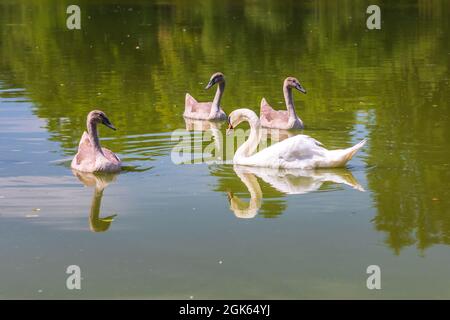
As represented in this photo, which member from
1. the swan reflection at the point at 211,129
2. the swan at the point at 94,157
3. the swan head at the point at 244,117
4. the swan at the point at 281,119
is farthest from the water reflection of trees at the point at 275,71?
the swan head at the point at 244,117

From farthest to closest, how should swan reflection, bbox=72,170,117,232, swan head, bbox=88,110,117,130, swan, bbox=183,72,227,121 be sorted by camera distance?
swan, bbox=183,72,227,121 < swan head, bbox=88,110,117,130 < swan reflection, bbox=72,170,117,232

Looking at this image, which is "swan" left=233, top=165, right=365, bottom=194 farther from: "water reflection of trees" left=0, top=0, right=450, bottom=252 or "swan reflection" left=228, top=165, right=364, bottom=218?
"water reflection of trees" left=0, top=0, right=450, bottom=252

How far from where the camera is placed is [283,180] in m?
13.6

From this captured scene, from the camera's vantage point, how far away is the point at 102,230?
11156 mm

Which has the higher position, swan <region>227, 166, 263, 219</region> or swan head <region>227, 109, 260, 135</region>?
swan head <region>227, 109, 260, 135</region>

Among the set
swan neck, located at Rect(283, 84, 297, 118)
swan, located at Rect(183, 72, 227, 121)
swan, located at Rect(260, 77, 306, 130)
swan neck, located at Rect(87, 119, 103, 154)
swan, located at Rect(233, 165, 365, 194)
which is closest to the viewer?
swan, located at Rect(233, 165, 365, 194)

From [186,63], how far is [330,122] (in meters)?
12.0

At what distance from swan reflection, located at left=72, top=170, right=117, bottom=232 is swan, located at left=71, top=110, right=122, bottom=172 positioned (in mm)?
87

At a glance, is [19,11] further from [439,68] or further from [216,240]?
[216,240]

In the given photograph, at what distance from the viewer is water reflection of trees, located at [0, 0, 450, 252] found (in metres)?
14.0

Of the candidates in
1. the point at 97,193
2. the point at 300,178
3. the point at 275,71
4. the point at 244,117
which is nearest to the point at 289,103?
the point at 244,117

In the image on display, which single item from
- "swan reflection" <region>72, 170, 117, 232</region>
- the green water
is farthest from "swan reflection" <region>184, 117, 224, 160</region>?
"swan reflection" <region>72, 170, 117, 232</region>

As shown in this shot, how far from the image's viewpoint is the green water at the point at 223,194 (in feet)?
31.3

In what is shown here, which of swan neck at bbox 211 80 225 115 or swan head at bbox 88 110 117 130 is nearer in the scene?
swan head at bbox 88 110 117 130
